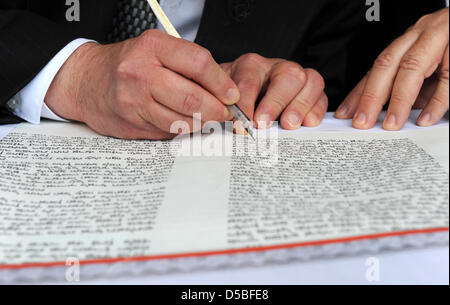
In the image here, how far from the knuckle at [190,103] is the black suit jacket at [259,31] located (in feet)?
0.96

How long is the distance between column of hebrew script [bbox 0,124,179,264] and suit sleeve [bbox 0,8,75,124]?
106 millimetres

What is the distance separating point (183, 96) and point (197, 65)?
0.05 meters

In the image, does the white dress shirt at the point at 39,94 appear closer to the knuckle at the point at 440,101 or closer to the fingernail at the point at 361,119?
the fingernail at the point at 361,119

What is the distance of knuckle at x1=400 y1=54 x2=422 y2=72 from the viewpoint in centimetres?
73

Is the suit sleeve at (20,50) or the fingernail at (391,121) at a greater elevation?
the suit sleeve at (20,50)

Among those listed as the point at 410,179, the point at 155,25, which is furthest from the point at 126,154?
the point at 155,25

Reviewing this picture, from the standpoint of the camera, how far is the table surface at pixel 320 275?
419 mm

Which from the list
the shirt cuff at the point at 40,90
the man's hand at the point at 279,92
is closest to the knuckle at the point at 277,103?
the man's hand at the point at 279,92

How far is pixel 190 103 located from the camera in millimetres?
662

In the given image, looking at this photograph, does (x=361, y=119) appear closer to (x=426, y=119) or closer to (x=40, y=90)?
(x=426, y=119)

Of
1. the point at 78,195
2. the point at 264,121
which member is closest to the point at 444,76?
the point at 264,121

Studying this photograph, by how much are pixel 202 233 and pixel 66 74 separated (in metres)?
0.49

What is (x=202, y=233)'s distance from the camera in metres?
0.44

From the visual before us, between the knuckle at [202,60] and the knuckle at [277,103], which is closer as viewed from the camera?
the knuckle at [202,60]
